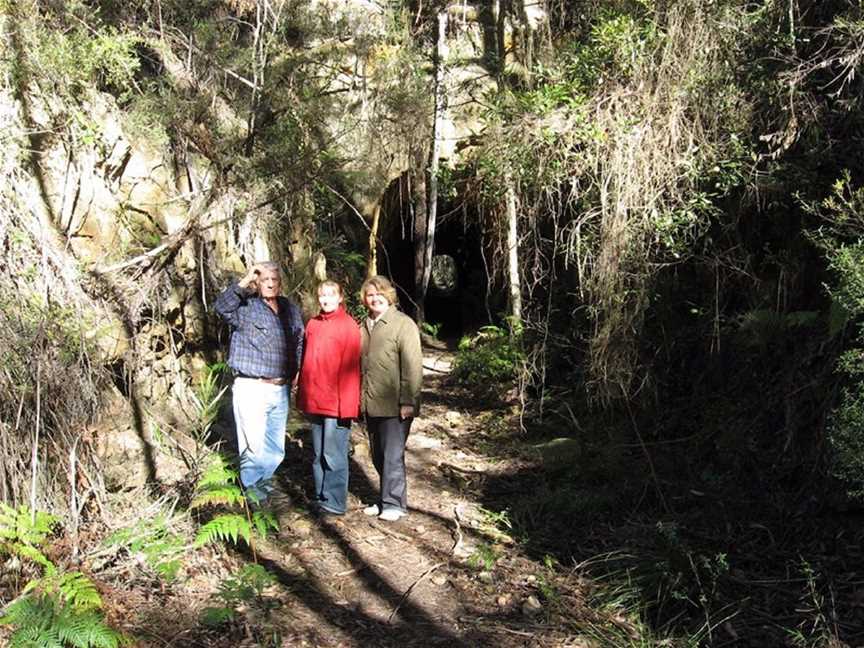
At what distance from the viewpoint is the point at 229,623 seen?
164 inches

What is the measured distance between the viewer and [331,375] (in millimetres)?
5379

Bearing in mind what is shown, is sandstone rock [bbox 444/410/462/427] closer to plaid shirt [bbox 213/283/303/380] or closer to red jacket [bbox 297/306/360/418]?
red jacket [bbox 297/306/360/418]

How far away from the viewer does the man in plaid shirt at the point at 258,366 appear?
5.18 meters

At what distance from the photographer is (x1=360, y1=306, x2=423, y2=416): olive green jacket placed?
5.35 meters

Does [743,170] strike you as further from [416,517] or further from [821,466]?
[416,517]

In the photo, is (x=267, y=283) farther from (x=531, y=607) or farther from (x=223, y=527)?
(x=531, y=607)

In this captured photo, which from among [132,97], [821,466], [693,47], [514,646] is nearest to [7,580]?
[514,646]

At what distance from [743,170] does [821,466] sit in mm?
2659

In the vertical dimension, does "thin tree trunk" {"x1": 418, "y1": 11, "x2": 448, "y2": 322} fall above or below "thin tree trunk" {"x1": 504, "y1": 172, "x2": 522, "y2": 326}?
above

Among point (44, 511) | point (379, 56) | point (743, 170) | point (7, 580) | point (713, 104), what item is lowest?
point (7, 580)

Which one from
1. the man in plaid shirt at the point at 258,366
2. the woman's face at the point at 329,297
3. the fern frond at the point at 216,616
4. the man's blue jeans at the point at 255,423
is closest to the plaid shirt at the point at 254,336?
the man in plaid shirt at the point at 258,366

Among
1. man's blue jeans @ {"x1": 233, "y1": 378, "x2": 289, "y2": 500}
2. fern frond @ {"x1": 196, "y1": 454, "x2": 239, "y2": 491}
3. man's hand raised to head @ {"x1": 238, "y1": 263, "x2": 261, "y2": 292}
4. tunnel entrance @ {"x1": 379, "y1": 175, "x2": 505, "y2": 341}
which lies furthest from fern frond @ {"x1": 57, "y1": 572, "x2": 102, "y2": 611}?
tunnel entrance @ {"x1": 379, "y1": 175, "x2": 505, "y2": 341}

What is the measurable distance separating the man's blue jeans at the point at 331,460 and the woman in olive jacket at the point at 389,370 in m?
0.25

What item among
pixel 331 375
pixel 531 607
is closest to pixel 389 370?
pixel 331 375
